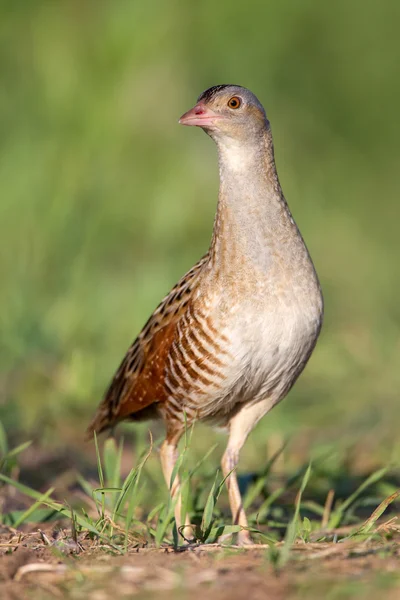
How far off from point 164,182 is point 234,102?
19.1 feet

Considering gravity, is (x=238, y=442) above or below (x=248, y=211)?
below

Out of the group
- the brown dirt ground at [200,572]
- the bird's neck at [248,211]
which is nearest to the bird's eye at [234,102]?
the bird's neck at [248,211]

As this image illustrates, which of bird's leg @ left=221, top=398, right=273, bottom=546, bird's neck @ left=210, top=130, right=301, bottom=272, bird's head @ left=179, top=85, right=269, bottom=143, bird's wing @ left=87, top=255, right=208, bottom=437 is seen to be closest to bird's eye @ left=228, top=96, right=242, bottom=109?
bird's head @ left=179, top=85, right=269, bottom=143

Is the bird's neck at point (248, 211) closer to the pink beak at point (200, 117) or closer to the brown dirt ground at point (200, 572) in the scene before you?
the pink beak at point (200, 117)

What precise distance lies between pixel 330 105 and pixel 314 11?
1.39 metres

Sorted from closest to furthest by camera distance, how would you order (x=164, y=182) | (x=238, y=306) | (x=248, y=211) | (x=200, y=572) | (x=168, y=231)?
(x=200, y=572) → (x=238, y=306) → (x=248, y=211) → (x=168, y=231) → (x=164, y=182)

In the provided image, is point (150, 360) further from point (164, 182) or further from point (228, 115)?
point (164, 182)

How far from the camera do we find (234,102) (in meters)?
4.39

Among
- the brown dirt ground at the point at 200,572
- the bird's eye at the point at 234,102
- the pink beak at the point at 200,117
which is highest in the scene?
the bird's eye at the point at 234,102

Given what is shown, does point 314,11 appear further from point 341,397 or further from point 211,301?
point 211,301

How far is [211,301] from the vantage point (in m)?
4.23

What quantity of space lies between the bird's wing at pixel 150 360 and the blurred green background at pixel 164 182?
4.30ft

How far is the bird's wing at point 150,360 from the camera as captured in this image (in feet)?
14.9

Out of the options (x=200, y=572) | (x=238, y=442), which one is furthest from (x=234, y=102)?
(x=200, y=572)
